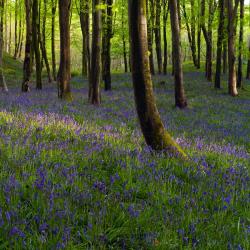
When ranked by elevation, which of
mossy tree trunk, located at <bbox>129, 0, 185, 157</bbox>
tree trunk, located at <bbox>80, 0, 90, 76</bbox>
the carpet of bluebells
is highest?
tree trunk, located at <bbox>80, 0, 90, 76</bbox>

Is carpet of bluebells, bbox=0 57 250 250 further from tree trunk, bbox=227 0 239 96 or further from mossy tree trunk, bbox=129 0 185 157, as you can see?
tree trunk, bbox=227 0 239 96

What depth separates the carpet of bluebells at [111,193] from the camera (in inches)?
130

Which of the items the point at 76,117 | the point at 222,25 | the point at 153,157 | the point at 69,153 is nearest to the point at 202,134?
the point at 76,117

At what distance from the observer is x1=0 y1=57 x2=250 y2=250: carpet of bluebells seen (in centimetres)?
331

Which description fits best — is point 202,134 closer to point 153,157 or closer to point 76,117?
point 76,117

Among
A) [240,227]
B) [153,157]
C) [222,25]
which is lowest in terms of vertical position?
[240,227]

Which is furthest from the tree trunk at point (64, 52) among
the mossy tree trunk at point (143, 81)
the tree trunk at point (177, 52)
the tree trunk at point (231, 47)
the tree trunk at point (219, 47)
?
the tree trunk at point (219, 47)

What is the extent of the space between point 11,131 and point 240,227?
4316 mm

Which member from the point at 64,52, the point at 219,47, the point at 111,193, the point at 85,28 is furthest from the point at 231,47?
the point at 111,193

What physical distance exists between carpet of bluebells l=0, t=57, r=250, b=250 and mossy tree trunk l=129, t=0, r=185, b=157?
14.9 inches

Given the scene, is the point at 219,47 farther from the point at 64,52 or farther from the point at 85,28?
the point at 64,52

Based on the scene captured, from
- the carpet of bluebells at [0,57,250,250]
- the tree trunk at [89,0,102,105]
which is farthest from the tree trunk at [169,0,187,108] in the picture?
the carpet of bluebells at [0,57,250,250]

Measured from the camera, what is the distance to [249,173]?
6211mm

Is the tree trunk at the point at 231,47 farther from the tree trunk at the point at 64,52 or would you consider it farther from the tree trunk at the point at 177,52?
the tree trunk at the point at 64,52
